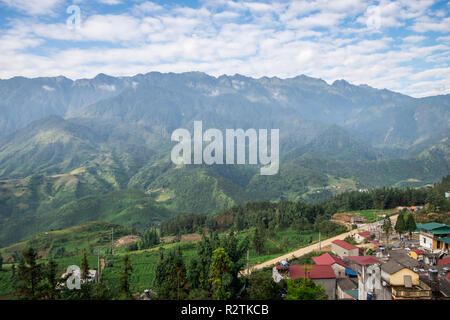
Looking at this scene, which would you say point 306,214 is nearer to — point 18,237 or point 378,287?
point 378,287

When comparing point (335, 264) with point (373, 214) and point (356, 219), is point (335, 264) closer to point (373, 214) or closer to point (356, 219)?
point (356, 219)

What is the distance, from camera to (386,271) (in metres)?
26.9

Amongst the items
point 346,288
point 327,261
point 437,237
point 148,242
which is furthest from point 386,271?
point 148,242

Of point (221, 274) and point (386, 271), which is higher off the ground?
point (221, 274)

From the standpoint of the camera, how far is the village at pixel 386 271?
2495cm

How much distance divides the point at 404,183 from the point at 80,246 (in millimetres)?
188973

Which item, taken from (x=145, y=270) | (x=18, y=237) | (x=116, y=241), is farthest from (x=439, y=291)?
(x=18, y=237)

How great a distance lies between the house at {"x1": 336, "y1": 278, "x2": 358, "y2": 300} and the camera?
94.7 feet

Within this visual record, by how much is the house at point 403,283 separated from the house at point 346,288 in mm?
3099

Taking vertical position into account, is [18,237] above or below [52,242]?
below

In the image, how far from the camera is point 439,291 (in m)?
25.0

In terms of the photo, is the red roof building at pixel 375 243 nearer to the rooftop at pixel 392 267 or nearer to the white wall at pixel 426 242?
the white wall at pixel 426 242

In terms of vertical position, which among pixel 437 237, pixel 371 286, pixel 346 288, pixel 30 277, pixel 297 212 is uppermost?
pixel 30 277

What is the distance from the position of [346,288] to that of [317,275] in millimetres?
2718
